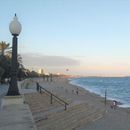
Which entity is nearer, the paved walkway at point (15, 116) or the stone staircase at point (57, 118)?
the paved walkway at point (15, 116)

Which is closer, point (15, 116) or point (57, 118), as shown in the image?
point (15, 116)

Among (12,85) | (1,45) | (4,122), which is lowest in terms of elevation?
(4,122)

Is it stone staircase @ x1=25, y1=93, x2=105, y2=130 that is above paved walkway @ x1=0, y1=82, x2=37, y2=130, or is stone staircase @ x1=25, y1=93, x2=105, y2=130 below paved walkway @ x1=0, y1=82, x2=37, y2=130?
below

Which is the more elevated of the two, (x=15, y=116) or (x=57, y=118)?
(x=15, y=116)

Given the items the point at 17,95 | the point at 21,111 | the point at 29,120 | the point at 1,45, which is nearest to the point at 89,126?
the point at 17,95

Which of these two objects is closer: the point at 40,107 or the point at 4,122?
the point at 4,122

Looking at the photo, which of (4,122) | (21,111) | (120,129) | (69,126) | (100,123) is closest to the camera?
(4,122)

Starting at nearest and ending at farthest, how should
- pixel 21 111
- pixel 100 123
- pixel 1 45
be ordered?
pixel 21 111
pixel 100 123
pixel 1 45

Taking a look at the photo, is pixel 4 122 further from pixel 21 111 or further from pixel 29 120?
pixel 21 111

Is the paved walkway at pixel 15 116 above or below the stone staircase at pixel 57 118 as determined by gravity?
above

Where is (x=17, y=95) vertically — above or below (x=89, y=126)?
above

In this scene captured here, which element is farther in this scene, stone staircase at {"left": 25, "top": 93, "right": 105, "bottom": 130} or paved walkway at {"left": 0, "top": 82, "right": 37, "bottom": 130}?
stone staircase at {"left": 25, "top": 93, "right": 105, "bottom": 130}

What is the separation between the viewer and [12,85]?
14133 mm

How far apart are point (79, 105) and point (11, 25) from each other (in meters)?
14.9
